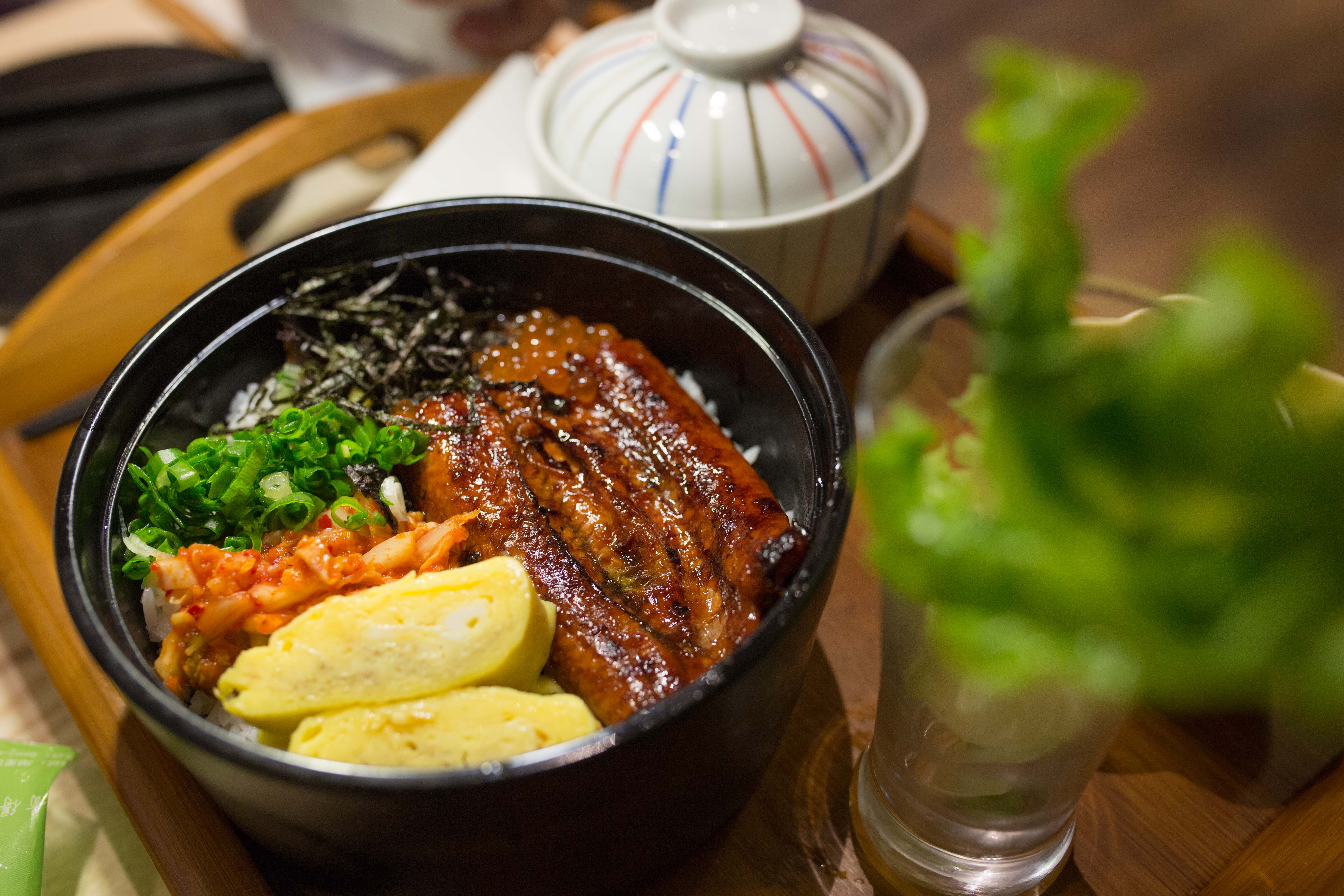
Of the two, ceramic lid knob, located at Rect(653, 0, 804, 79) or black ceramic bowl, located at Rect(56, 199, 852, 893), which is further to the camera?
ceramic lid knob, located at Rect(653, 0, 804, 79)

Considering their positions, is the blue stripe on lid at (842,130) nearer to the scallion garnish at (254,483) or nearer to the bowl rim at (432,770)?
the bowl rim at (432,770)

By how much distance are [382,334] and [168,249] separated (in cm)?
74

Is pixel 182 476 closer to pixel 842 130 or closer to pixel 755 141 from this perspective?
pixel 755 141

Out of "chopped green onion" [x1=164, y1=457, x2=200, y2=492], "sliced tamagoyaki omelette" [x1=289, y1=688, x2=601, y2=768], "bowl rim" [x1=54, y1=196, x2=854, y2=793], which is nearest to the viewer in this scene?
"bowl rim" [x1=54, y1=196, x2=854, y2=793]

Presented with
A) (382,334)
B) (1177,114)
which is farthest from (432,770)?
(1177,114)

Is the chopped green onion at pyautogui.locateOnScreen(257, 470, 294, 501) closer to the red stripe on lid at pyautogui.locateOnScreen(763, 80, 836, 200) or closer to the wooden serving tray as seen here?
the wooden serving tray

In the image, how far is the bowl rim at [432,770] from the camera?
0.97 meters

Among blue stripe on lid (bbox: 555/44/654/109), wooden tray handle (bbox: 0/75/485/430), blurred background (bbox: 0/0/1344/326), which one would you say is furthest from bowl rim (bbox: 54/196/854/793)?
blurred background (bbox: 0/0/1344/326)

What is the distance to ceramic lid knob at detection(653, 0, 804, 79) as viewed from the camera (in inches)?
69.0

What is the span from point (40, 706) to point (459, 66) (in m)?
2.33

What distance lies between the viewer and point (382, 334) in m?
1.73

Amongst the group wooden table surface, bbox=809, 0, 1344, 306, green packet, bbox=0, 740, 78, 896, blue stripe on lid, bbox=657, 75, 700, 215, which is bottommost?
wooden table surface, bbox=809, 0, 1344, 306

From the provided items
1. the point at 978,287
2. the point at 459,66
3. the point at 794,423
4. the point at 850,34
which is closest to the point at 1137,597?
the point at 978,287

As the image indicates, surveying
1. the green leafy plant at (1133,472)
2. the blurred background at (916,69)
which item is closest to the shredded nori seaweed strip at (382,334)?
the blurred background at (916,69)
